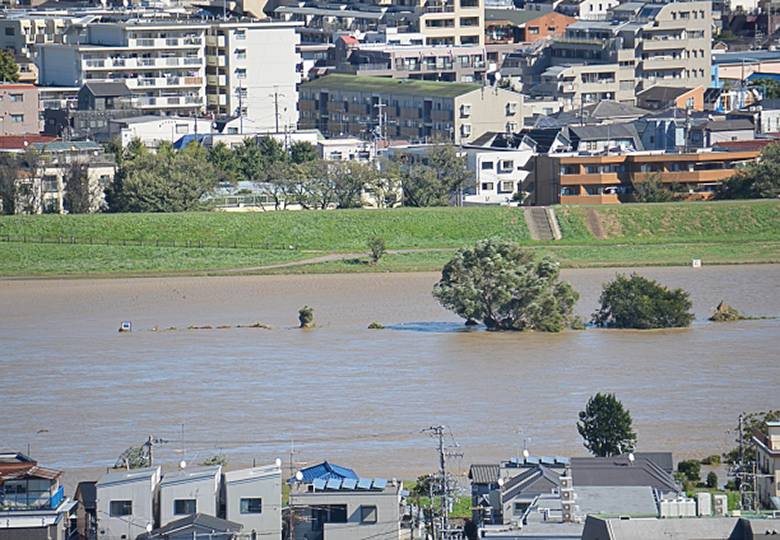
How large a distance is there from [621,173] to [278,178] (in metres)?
10.3

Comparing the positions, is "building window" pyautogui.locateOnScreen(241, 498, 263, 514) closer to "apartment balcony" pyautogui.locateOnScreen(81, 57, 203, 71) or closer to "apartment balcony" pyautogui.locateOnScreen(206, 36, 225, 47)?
"apartment balcony" pyautogui.locateOnScreen(81, 57, 203, 71)

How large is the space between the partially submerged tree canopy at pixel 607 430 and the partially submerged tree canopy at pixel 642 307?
451 inches

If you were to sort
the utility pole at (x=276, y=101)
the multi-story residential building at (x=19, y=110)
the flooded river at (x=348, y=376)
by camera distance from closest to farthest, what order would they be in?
the flooded river at (x=348, y=376) < the multi-story residential building at (x=19, y=110) < the utility pole at (x=276, y=101)

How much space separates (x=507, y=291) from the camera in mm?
32594

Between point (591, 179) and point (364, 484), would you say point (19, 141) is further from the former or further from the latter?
point (364, 484)

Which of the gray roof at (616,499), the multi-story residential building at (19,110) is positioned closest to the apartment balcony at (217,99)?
the multi-story residential building at (19,110)

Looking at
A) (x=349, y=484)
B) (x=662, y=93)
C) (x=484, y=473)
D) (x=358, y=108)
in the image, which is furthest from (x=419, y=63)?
(x=349, y=484)

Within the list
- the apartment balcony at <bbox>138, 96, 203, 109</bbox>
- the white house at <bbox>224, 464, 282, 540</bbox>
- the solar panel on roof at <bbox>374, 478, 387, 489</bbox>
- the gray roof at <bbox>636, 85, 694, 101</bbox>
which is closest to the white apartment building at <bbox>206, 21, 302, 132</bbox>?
the apartment balcony at <bbox>138, 96, 203, 109</bbox>

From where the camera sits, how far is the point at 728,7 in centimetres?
8744

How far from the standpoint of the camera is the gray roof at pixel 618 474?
56.2ft

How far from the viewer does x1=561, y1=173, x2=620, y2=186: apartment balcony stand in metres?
48.2

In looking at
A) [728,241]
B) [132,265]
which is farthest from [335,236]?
[728,241]

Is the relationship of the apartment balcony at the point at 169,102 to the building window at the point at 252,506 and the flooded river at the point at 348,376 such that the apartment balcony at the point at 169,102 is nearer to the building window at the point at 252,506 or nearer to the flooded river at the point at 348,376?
the flooded river at the point at 348,376

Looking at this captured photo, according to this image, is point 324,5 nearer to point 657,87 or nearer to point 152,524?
point 657,87
